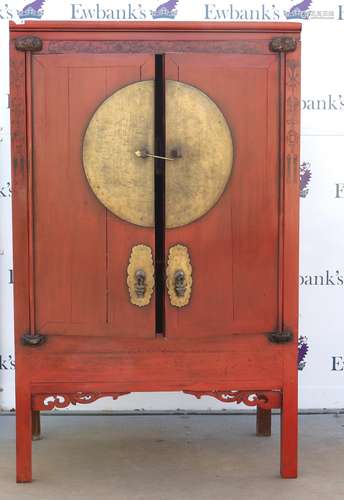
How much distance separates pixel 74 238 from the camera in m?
2.99

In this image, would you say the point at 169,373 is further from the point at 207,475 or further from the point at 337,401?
the point at 337,401

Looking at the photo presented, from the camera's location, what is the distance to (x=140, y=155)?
2924mm

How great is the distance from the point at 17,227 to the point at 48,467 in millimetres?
1125

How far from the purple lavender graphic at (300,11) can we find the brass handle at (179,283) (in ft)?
6.37

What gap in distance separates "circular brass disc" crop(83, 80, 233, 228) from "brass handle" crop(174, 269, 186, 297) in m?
0.21

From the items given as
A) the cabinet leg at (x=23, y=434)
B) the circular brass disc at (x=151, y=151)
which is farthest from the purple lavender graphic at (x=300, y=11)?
the cabinet leg at (x=23, y=434)

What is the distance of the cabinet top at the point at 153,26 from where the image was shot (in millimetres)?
2900

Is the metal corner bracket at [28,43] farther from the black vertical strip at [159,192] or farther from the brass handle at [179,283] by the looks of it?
the brass handle at [179,283]

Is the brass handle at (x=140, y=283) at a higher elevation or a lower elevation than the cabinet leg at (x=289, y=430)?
higher

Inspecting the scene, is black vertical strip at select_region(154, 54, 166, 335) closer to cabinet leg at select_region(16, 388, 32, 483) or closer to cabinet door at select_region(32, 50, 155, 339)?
cabinet door at select_region(32, 50, 155, 339)

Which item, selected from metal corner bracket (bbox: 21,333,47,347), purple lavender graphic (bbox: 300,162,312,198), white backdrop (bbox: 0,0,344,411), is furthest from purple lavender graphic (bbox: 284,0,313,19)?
metal corner bracket (bbox: 21,333,47,347)

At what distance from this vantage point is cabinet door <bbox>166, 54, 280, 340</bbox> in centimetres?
295

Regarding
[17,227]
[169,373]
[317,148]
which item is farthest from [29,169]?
[317,148]

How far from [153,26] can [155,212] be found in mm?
768
